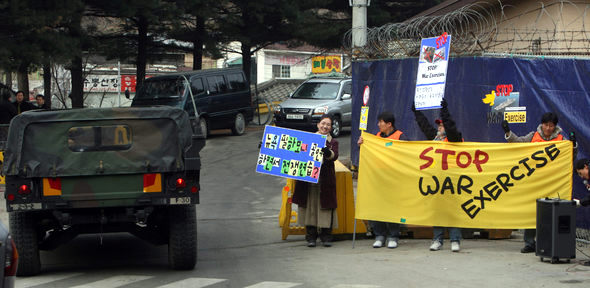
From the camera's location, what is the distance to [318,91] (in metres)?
26.8

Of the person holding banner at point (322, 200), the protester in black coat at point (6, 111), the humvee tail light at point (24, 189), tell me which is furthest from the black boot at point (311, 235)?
the protester in black coat at point (6, 111)

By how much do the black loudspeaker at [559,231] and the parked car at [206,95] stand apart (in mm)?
15939

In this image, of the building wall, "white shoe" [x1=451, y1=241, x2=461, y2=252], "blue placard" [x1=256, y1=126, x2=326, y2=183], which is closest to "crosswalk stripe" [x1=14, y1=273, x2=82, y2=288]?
"blue placard" [x1=256, y1=126, x2=326, y2=183]

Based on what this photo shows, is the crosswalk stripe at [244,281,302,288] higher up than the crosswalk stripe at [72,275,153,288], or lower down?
higher up

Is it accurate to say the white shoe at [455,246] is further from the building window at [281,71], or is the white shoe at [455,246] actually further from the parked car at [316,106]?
the building window at [281,71]

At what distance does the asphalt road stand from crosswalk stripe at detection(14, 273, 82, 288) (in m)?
0.01

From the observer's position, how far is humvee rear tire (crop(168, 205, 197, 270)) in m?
9.30

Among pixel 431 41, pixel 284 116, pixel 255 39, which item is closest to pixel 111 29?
pixel 255 39

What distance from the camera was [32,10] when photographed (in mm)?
21328

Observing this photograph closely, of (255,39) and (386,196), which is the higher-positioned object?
(255,39)

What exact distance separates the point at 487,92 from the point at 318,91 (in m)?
14.5

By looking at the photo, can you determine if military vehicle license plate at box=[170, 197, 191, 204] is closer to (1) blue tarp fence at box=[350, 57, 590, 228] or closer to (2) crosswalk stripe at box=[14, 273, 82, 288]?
(2) crosswalk stripe at box=[14, 273, 82, 288]

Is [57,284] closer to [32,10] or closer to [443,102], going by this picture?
[443,102]

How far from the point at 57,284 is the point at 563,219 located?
5.50 meters
